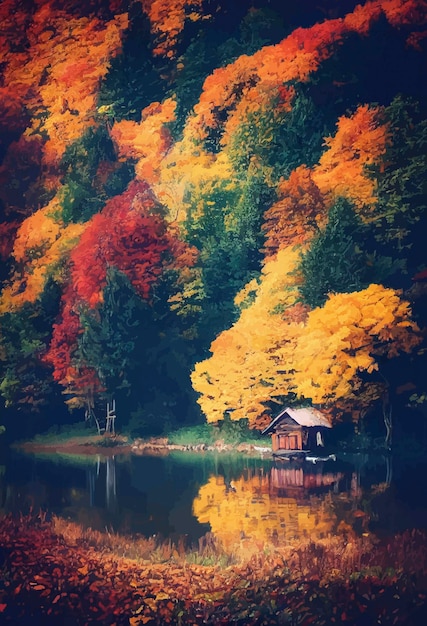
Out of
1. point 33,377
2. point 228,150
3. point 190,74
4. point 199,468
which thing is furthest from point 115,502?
Answer: point 190,74

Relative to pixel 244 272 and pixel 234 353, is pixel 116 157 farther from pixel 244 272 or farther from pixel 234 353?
pixel 234 353

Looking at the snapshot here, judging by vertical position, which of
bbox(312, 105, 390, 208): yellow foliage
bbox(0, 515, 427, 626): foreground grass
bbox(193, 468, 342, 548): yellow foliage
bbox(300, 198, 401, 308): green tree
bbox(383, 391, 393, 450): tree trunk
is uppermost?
bbox(312, 105, 390, 208): yellow foliage

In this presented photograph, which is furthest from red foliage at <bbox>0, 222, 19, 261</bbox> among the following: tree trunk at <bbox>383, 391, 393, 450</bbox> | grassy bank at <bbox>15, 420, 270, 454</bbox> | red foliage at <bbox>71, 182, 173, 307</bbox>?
tree trunk at <bbox>383, 391, 393, 450</bbox>

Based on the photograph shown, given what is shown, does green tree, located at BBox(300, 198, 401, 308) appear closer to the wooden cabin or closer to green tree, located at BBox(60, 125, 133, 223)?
the wooden cabin

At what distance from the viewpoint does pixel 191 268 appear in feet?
20.2

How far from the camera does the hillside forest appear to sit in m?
5.60

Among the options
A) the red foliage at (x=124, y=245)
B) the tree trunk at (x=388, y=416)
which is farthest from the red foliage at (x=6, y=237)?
the tree trunk at (x=388, y=416)

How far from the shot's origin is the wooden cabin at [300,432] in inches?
217

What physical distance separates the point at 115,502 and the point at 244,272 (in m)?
1.90

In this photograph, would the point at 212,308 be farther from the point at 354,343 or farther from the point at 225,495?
the point at 225,495

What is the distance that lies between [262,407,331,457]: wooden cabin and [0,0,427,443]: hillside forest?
86 mm

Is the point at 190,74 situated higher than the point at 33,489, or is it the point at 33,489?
the point at 190,74

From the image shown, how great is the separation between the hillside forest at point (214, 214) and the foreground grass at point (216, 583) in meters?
0.99

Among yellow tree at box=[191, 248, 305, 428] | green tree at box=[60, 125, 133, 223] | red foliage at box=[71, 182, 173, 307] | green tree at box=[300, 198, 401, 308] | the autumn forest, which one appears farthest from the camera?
green tree at box=[60, 125, 133, 223]
